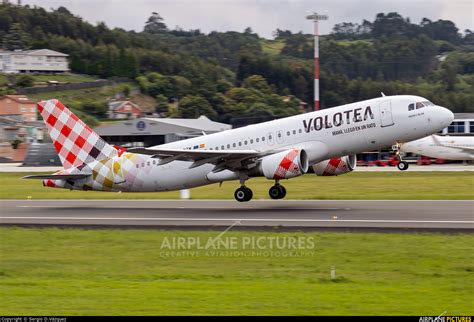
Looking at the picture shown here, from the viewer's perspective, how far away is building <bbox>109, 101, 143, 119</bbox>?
134500mm

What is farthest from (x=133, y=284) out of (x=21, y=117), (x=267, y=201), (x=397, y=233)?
(x=21, y=117)

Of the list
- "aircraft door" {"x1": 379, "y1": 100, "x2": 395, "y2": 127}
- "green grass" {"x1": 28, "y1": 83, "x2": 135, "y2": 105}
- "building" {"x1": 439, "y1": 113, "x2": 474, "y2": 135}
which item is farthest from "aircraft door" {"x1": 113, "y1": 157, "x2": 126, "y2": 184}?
"green grass" {"x1": 28, "y1": 83, "x2": 135, "y2": 105}

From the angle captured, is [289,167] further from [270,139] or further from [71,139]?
[71,139]

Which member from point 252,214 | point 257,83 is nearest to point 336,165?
point 252,214

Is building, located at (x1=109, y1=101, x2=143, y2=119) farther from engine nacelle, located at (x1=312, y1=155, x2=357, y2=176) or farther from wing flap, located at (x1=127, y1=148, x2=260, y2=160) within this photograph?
wing flap, located at (x1=127, y1=148, x2=260, y2=160)

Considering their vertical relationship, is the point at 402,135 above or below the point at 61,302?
above

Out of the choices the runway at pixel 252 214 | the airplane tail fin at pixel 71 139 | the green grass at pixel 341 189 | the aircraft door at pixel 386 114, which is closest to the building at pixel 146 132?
the green grass at pixel 341 189

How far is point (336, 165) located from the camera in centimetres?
3441

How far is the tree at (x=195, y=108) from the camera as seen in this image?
12825 centimetres

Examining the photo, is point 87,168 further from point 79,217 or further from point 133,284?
point 133,284

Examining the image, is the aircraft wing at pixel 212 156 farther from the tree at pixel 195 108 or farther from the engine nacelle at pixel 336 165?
the tree at pixel 195 108

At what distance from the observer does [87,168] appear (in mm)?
35188

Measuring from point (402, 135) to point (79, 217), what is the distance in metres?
13.6

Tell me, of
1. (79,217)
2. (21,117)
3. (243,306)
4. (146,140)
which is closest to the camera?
(243,306)
